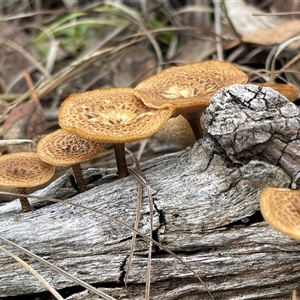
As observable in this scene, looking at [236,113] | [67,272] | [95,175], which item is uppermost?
[236,113]

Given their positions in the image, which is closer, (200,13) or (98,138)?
(98,138)

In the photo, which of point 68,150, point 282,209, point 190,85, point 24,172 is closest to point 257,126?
point 282,209

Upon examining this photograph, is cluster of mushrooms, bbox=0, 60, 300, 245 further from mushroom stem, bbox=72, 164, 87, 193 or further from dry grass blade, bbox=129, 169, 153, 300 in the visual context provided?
dry grass blade, bbox=129, 169, 153, 300

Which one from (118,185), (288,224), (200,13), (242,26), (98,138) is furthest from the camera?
(200,13)

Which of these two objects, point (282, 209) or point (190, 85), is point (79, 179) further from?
point (282, 209)

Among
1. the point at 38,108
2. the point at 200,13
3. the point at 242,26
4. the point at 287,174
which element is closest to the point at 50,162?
the point at 287,174

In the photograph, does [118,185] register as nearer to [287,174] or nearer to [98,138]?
[98,138]

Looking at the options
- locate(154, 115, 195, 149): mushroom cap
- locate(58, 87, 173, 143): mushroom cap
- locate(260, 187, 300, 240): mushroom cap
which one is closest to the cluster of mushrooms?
locate(58, 87, 173, 143): mushroom cap

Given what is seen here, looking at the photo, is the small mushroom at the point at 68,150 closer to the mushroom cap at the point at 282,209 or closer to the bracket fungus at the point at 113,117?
the bracket fungus at the point at 113,117
